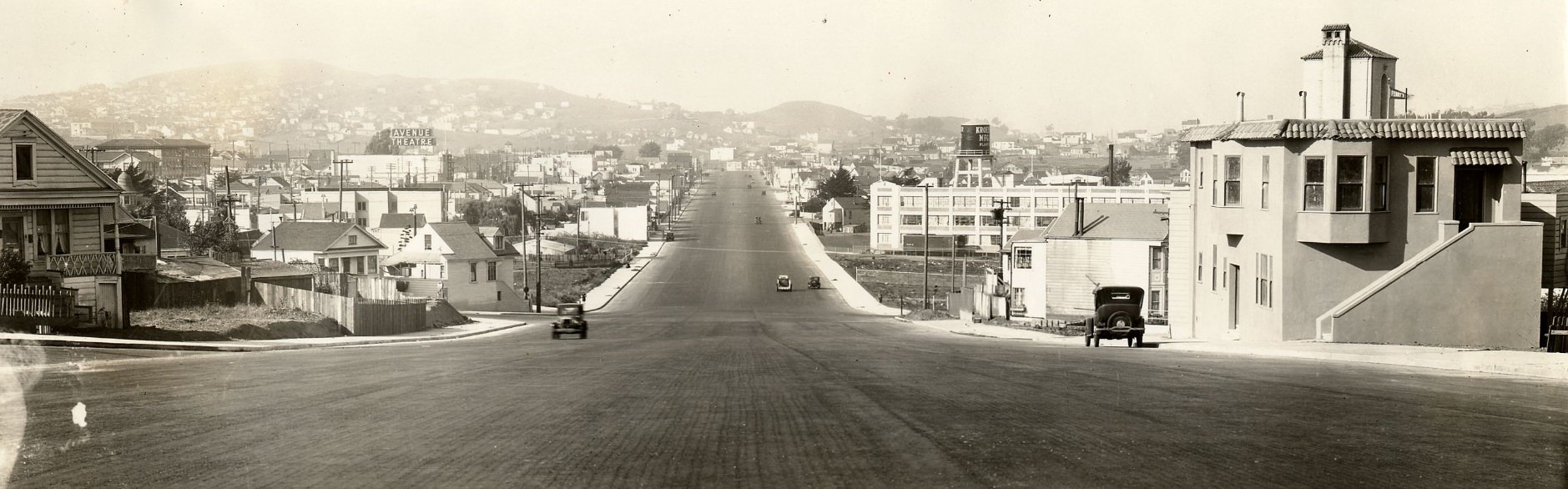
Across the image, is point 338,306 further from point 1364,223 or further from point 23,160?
point 1364,223

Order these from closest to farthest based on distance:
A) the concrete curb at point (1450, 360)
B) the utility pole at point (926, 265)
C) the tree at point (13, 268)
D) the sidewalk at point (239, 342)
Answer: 1. the concrete curb at point (1450, 360)
2. the sidewalk at point (239, 342)
3. the tree at point (13, 268)
4. the utility pole at point (926, 265)

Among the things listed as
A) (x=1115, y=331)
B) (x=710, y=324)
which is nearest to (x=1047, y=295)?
(x=710, y=324)

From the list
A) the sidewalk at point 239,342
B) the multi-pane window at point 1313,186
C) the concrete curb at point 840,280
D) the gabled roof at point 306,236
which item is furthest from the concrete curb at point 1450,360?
the gabled roof at point 306,236

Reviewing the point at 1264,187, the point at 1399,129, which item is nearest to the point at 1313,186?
the point at 1264,187

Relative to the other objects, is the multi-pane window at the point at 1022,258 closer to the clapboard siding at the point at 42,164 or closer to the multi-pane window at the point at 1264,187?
the multi-pane window at the point at 1264,187

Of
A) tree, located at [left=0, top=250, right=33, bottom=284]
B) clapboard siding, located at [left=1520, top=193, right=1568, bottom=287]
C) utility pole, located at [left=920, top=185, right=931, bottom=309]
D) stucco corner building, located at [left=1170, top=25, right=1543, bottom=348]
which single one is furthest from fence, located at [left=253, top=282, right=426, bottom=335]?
utility pole, located at [left=920, top=185, right=931, bottom=309]

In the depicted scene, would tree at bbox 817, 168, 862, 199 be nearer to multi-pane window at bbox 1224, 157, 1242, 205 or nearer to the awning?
multi-pane window at bbox 1224, 157, 1242, 205
